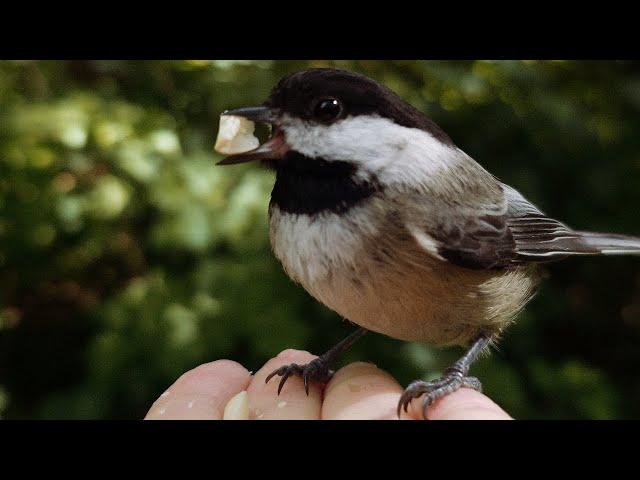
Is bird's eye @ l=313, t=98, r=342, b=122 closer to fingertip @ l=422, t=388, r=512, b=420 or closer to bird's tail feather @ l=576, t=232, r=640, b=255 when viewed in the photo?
fingertip @ l=422, t=388, r=512, b=420

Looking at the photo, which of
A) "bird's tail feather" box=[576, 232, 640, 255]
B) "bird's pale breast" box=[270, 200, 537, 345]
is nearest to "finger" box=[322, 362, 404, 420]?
"bird's pale breast" box=[270, 200, 537, 345]

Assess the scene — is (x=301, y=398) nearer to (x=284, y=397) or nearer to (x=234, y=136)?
(x=284, y=397)

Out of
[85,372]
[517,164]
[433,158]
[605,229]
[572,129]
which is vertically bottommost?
[85,372]

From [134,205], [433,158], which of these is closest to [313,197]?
[433,158]

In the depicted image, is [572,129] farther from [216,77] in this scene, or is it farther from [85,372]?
[85,372]

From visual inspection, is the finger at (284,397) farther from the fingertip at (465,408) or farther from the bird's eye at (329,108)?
the bird's eye at (329,108)

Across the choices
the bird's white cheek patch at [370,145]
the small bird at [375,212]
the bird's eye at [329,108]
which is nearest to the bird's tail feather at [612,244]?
the small bird at [375,212]

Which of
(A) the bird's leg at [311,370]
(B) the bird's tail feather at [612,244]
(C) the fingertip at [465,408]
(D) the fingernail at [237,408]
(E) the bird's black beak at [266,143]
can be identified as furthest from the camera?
(B) the bird's tail feather at [612,244]
